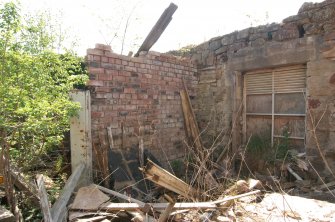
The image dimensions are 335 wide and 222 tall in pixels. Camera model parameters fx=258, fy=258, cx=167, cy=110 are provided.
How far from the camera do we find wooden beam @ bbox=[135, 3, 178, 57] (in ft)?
17.1

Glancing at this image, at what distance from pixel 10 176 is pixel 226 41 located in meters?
4.50

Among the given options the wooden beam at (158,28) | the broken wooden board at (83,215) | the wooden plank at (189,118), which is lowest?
the broken wooden board at (83,215)

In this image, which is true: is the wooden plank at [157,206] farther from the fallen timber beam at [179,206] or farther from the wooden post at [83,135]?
the wooden post at [83,135]

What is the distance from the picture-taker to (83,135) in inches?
151

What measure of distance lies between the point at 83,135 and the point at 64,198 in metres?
0.95

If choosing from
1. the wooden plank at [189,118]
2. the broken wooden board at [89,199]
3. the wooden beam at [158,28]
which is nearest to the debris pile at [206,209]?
the broken wooden board at [89,199]

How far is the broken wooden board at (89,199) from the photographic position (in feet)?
10.2

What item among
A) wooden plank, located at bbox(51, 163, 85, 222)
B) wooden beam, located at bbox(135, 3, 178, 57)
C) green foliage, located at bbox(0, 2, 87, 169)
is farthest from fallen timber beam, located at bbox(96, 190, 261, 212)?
wooden beam, located at bbox(135, 3, 178, 57)

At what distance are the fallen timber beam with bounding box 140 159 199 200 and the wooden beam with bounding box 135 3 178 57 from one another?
2.62 m

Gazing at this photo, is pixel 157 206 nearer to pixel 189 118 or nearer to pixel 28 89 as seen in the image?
pixel 28 89

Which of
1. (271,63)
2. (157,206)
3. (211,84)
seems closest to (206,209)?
(157,206)

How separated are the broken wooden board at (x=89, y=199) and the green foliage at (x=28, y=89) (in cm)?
75

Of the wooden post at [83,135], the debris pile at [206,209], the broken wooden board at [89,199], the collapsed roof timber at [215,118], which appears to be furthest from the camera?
the wooden post at [83,135]

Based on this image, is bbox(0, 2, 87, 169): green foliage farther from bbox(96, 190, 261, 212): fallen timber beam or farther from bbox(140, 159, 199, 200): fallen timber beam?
bbox(140, 159, 199, 200): fallen timber beam
